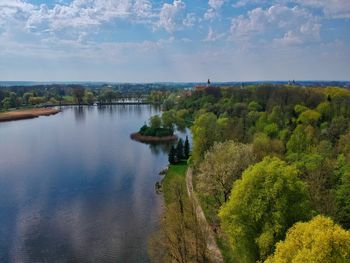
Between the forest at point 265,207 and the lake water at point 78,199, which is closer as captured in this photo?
the forest at point 265,207

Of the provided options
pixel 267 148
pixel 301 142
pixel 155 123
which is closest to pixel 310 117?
pixel 301 142

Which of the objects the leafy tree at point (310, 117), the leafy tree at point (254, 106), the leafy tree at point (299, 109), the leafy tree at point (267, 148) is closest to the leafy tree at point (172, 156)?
the leafy tree at point (267, 148)

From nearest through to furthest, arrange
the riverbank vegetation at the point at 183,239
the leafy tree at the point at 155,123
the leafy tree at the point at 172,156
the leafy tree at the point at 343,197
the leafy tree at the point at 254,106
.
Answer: the riverbank vegetation at the point at 183,239 < the leafy tree at the point at 343,197 < the leafy tree at the point at 172,156 < the leafy tree at the point at 254,106 < the leafy tree at the point at 155,123

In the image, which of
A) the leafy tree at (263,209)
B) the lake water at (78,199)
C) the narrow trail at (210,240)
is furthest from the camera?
the lake water at (78,199)

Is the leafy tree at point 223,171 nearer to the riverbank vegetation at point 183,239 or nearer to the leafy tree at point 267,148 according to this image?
the leafy tree at point 267,148

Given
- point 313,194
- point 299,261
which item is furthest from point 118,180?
point 299,261

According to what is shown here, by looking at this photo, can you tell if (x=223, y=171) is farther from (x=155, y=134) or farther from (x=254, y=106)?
(x=254, y=106)

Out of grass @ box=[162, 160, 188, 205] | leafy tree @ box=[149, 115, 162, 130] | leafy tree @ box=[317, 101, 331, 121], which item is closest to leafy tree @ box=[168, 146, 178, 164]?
grass @ box=[162, 160, 188, 205]

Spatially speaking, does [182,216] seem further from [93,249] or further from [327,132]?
[327,132]
